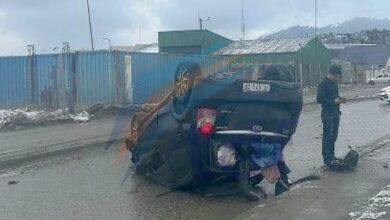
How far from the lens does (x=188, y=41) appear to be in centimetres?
5375

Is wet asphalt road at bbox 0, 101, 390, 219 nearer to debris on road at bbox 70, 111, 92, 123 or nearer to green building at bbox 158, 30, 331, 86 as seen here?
debris on road at bbox 70, 111, 92, 123

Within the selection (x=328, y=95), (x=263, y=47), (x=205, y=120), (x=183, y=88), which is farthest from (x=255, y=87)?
(x=263, y=47)

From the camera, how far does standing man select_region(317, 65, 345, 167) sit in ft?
30.6

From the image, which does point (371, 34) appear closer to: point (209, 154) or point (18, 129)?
point (18, 129)

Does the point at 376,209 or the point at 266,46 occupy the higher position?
the point at 266,46

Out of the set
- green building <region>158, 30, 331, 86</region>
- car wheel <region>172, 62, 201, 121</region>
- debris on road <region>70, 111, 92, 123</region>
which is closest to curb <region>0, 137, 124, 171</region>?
car wheel <region>172, 62, 201, 121</region>

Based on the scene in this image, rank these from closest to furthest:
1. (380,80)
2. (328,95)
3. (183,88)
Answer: (183,88) → (328,95) → (380,80)

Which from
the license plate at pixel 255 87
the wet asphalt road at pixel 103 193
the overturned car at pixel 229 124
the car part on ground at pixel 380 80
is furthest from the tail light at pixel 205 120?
the car part on ground at pixel 380 80

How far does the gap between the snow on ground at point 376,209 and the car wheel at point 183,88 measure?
7.59 ft

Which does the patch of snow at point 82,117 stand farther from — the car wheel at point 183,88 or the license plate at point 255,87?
the license plate at point 255,87

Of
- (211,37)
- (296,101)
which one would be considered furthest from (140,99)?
(211,37)

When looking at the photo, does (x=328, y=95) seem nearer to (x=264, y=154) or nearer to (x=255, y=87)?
(x=264, y=154)

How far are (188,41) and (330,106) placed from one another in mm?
44870

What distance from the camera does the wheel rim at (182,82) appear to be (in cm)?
730
